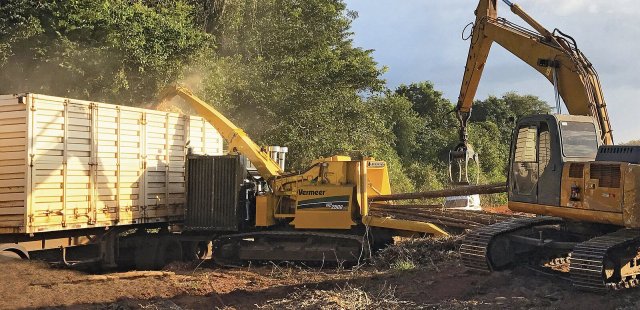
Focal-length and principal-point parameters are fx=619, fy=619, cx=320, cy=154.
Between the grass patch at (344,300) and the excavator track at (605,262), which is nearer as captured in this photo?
the excavator track at (605,262)

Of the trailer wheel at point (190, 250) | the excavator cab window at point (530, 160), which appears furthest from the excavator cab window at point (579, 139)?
the trailer wheel at point (190, 250)

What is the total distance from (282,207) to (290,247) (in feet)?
3.36

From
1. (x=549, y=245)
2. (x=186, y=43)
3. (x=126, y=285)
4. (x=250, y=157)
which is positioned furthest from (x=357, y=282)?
Result: (x=186, y=43)

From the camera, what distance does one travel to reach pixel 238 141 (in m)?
13.9

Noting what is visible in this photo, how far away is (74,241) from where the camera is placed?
38.2ft

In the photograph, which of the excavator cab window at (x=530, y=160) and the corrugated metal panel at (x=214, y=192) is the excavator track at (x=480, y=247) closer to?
the excavator cab window at (x=530, y=160)

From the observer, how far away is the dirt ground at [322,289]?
753cm

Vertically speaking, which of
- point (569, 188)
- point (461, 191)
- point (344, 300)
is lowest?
point (344, 300)

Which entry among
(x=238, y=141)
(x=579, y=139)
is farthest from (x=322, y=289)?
(x=238, y=141)

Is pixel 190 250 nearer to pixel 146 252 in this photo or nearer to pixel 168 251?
pixel 168 251

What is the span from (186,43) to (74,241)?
6.76 metres

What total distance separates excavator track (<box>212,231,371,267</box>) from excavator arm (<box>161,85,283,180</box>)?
4.64ft

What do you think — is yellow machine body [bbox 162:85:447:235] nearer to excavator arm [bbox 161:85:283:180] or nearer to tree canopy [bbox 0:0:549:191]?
excavator arm [bbox 161:85:283:180]

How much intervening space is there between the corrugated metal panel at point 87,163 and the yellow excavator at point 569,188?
692 cm
